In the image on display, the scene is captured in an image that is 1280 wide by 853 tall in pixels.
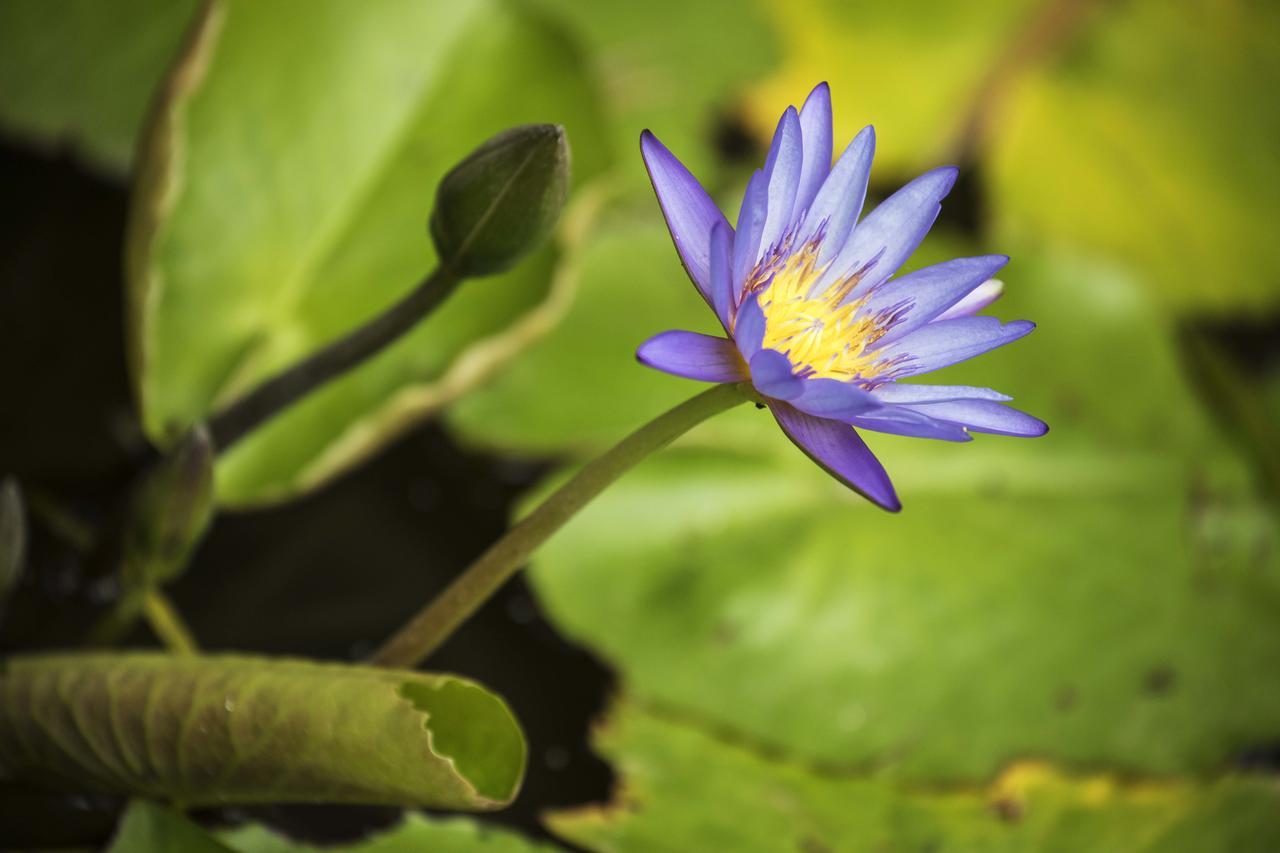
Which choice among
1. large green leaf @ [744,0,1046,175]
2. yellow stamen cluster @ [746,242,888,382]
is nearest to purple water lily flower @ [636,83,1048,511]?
yellow stamen cluster @ [746,242,888,382]

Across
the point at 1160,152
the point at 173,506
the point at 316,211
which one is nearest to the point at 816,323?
the point at 173,506

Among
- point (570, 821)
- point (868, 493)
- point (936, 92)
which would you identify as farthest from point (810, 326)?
point (936, 92)

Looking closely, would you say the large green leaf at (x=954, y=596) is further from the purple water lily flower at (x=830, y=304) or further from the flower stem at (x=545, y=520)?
the purple water lily flower at (x=830, y=304)

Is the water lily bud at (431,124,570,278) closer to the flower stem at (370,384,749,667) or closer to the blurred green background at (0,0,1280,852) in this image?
the flower stem at (370,384,749,667)

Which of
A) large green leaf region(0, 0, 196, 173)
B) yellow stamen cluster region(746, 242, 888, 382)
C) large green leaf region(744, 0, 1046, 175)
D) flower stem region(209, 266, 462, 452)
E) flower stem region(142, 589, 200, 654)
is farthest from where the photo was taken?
large green leaf region(744, 0, 1046, 175)

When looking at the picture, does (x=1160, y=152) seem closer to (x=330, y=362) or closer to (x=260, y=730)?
(x=330, y=362)

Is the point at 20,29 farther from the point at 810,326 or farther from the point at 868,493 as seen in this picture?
the point at 868,493
